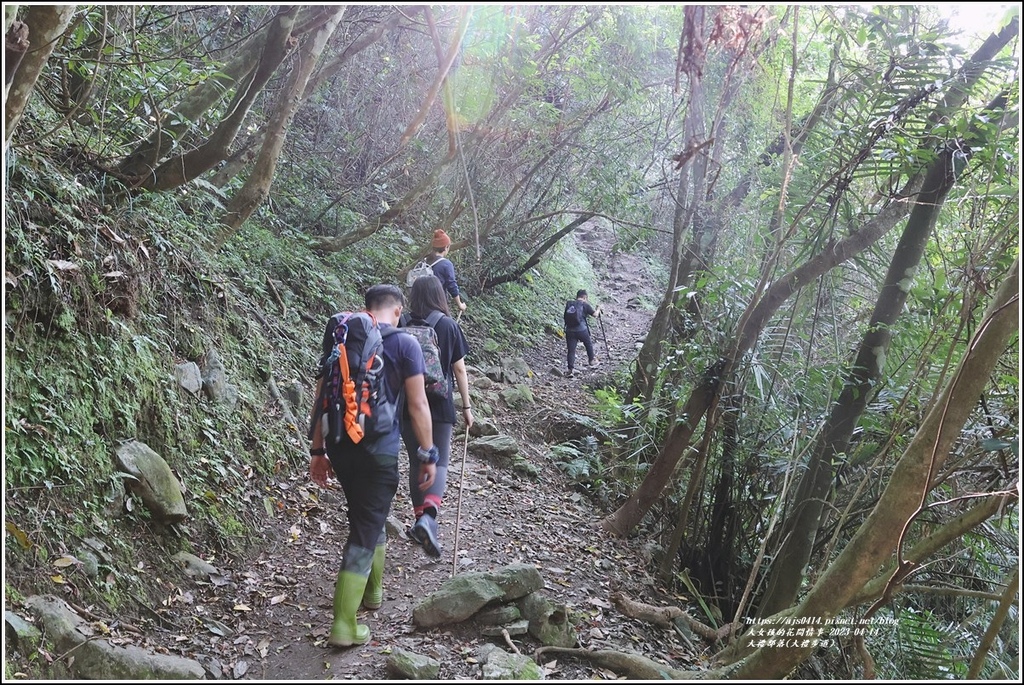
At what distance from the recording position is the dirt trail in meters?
→ 3.97

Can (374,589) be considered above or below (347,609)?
below

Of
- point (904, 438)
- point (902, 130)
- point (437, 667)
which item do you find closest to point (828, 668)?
point (904, 438)

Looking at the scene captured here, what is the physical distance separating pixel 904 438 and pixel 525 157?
8757 millimetres

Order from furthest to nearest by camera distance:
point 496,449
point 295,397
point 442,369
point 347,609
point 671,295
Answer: point 671,295 < point 496,449 < point 295,397 < point 442,369 < point 347,609

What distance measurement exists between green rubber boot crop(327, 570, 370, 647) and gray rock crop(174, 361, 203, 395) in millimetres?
2791

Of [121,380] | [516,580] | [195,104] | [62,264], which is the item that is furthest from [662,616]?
[195,104]

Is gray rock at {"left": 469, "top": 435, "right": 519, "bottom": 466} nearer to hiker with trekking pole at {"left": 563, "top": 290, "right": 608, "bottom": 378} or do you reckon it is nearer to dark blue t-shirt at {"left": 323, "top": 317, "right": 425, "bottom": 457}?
dark blue t-shirt at {"left": 323, "top": 317, "right": 425, "bottom": 457}

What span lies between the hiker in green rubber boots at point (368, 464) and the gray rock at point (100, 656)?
2.64 ft

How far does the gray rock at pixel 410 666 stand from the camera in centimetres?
359

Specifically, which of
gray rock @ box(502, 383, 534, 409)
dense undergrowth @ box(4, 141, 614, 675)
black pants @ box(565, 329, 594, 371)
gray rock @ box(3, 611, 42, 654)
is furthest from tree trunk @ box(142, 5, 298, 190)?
black pants @ box(565, 329, 594, 371)

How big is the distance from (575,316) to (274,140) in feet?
26.3

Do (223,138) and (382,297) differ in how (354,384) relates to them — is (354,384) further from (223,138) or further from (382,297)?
(223,138)

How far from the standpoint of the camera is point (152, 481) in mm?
4711

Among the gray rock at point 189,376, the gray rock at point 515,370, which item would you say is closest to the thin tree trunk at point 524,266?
the gray rock at point 515,370
